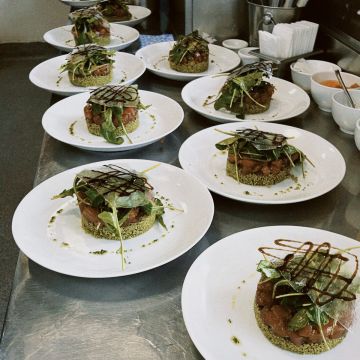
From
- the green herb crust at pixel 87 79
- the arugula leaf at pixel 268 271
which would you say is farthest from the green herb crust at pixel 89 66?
the arugula leaf at pixel 268 271

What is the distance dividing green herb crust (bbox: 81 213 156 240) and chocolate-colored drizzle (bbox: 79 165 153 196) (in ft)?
0.25

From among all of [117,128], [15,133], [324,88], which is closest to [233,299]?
[117,128]

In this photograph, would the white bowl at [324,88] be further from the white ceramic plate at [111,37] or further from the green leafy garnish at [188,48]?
the white ceramic plate at [111,37]

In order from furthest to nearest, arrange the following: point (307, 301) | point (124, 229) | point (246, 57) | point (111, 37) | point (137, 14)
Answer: point (137, 14) → point (111, 37) → point (246, 57) → point (124, 229) → point (307, 301)

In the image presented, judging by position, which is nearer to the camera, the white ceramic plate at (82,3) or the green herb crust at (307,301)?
the green herb crust at (307,301)

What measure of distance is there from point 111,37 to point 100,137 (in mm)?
1149

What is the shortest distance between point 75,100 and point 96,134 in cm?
26

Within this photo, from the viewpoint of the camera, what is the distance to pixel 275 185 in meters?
1.29

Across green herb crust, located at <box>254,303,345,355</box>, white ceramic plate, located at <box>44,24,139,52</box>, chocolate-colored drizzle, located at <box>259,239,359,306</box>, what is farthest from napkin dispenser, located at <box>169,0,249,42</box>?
green herb crust, located at <box>254,303,345,355</box>

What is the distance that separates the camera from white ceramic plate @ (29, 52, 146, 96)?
1.85 meters

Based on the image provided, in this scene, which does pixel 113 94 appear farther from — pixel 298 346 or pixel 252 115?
pixel 298 346

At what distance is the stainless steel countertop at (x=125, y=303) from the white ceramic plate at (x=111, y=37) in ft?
4.64

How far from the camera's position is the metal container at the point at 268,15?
2053 millimetres

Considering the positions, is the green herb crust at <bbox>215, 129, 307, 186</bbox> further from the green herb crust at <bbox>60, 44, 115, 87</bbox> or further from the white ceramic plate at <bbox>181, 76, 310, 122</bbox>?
the green herb crust at <bbox>60, 44, 115, 87</bbox>
